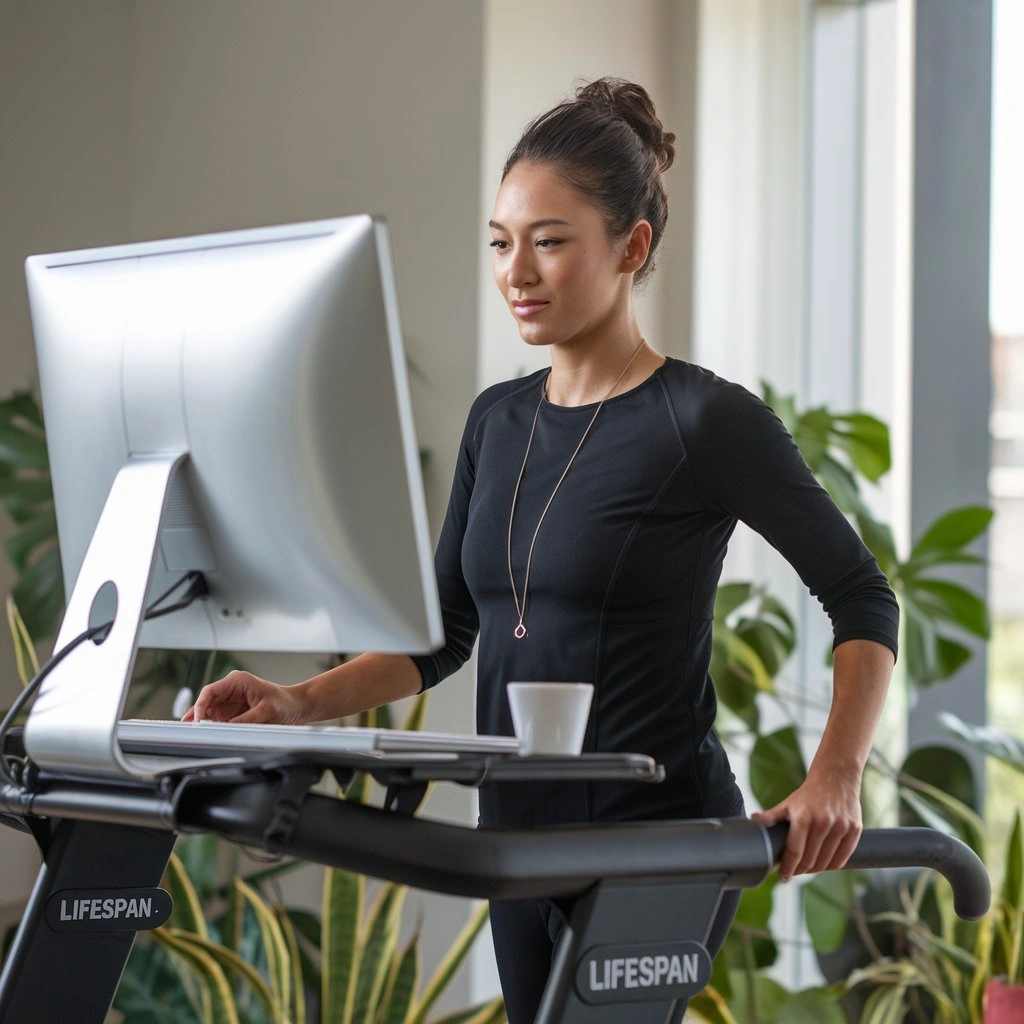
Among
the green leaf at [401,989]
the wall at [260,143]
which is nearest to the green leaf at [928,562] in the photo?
the wall at [260,143]

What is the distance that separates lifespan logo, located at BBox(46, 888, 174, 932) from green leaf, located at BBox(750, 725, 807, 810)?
154cm

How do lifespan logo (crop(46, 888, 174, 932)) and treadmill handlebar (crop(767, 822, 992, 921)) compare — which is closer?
treadmill handlebar (crop(767, 822, 992, 921))

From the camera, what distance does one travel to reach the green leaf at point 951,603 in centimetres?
271

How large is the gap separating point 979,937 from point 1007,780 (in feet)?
1.57

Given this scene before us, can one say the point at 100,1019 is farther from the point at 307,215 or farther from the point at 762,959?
the point at 307,215

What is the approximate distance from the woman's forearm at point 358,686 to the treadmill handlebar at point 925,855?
1.77 feet

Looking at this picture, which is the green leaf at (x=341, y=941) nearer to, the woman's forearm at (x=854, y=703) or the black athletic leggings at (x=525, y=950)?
the black athletic leggings at (x=525, y=950)

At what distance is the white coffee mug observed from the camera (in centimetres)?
109

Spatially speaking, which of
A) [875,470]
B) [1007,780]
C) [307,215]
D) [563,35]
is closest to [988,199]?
[875,470]

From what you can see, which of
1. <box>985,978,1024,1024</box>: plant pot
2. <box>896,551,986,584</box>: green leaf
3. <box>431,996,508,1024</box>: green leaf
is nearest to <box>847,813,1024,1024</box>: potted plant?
<box>985,978,1024,1024</box>: plant pot

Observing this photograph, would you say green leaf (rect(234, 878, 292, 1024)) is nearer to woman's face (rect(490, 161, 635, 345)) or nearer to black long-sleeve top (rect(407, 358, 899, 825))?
black long-sleeve top (rect(407, 358, 899, 825))

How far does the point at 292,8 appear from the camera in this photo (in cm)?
304

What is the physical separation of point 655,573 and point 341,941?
1.26m

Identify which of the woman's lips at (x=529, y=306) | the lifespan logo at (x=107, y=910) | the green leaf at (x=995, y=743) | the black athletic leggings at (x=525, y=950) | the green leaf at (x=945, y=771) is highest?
the woman's lips at (x=529, y=306)
